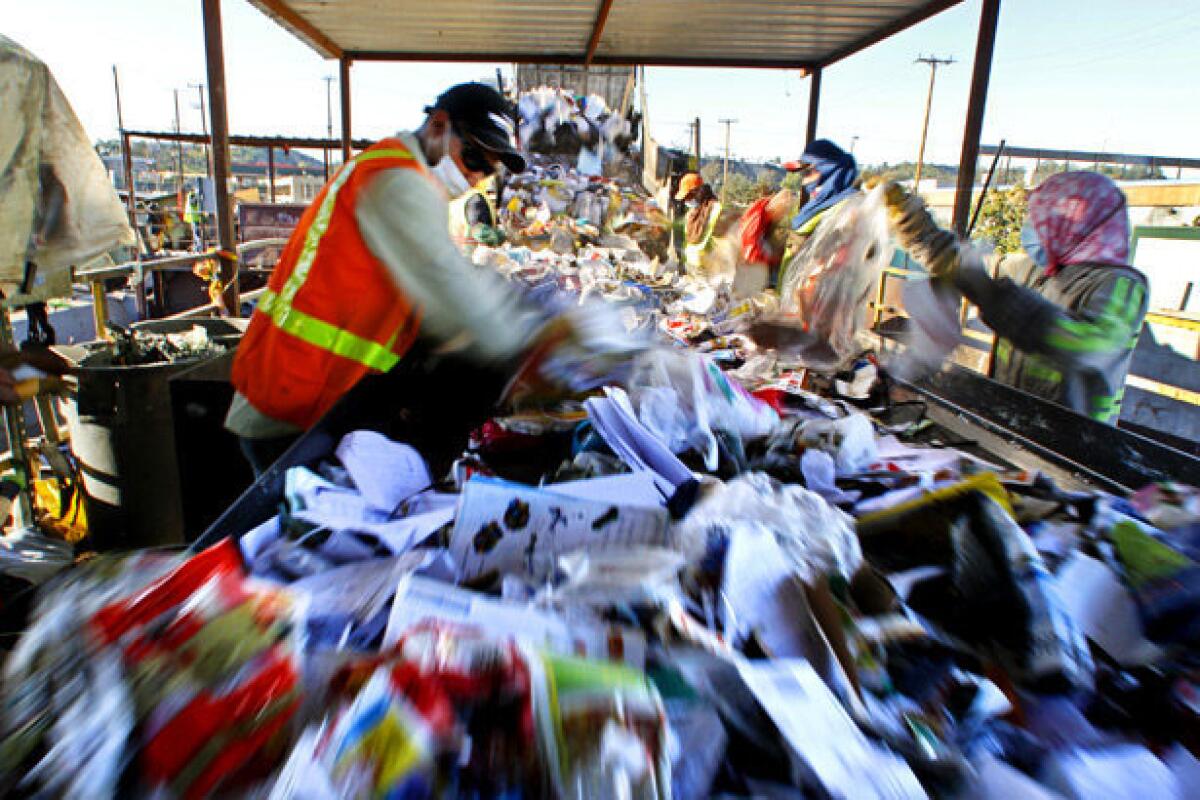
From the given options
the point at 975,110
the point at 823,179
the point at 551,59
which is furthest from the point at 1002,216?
the point at 823,179

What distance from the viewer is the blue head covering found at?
373 centimetres

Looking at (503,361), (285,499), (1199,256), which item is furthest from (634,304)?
Result: (1199,256)

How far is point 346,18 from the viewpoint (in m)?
5.10

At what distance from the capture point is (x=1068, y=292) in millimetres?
2291

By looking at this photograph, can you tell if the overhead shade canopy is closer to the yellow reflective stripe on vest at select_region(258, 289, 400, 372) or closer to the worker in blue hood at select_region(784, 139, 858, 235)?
the worker in blue hood at select_region(784, 139, 858, 235)

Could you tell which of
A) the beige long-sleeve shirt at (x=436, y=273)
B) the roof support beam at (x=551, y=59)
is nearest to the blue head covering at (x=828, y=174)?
the beige long-sleeve shirt at (x=436, y=273)

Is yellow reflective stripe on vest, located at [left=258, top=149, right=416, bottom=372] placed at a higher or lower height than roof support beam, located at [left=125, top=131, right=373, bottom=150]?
lower

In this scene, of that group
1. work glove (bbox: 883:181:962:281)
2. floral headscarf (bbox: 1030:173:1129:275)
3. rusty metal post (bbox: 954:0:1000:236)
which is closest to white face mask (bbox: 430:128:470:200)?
work glove (bbox: 883:181:962:281)

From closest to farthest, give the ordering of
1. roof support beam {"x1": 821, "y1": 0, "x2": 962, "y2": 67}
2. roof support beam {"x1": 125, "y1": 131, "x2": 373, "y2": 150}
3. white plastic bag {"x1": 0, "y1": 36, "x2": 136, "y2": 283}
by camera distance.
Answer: white plastic bag {"x1": 0, "y1": 36, "x2": 136, "y2": 283} < roof support beam {"x1": 821, "y1": 0, "x2": 962, "y2": 67} < roof support beam {"x1": 125, "y1": 131, "x2": 373, "y2": 150}

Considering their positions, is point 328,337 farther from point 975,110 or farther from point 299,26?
point 299,26

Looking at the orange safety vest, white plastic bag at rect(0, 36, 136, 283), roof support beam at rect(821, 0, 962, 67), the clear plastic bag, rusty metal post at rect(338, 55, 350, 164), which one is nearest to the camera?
the orange safety vest

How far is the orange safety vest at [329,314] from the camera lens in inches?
69.2

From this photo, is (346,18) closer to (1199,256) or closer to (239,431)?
(239,431)

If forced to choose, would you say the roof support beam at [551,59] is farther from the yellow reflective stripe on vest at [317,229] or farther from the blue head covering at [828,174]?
the yellow reflective stripe on vest at [317,229]
